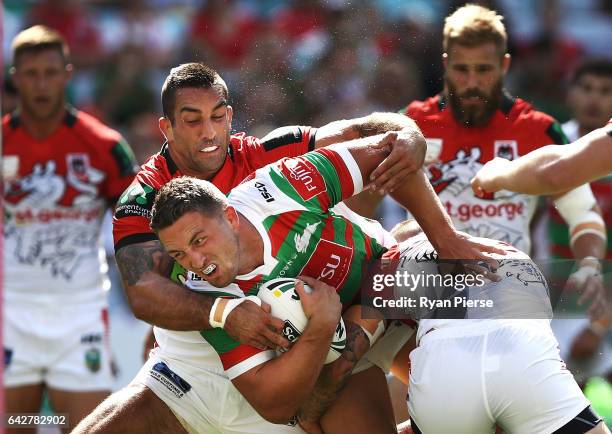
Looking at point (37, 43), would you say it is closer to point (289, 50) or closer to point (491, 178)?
point (289, 50)

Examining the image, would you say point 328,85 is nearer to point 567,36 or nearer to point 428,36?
point 428,36

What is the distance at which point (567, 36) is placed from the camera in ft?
32.4

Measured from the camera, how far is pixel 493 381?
154 inches

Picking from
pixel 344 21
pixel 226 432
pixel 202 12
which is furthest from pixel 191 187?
pixel 202 12

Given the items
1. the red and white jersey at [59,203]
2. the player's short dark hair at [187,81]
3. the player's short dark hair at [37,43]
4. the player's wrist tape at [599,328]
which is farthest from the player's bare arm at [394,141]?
the player's short dark hair at [37,43]

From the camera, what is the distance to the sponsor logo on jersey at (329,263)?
14.2 ft

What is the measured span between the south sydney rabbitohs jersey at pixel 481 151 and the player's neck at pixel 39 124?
2407 mm

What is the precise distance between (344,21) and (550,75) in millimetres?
3708

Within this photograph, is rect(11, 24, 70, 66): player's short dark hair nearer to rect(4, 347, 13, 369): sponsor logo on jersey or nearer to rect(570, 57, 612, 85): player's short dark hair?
rect(4, 347, 13, 369): sponsor logo on jersey

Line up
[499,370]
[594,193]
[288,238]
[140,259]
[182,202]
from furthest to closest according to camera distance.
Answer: [594,193], [140,259], [288,238], [182,202], [499,370]

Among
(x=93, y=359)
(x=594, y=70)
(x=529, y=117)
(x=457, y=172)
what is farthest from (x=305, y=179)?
(x=594, y=70)

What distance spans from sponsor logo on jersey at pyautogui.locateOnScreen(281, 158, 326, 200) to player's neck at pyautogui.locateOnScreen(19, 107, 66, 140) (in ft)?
9.84

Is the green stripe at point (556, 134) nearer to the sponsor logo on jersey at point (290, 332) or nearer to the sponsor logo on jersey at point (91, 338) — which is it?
the sponsor logo on jersey at point (290, 332)

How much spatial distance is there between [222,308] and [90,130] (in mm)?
3123
